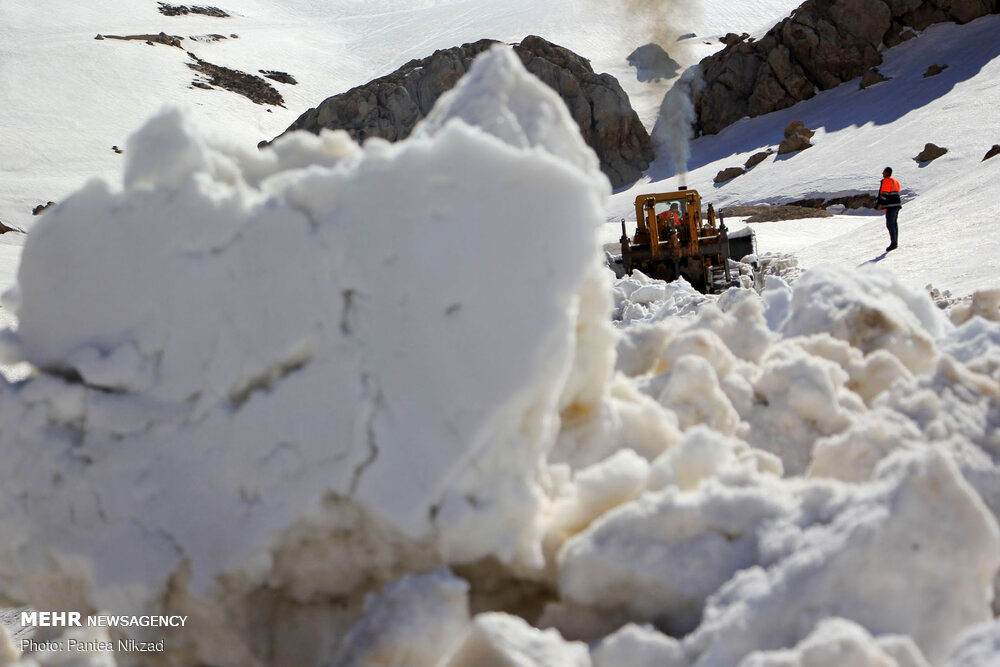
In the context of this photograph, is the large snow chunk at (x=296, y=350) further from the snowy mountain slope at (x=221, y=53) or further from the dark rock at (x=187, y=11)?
the dark rock at (x=187, y=11)

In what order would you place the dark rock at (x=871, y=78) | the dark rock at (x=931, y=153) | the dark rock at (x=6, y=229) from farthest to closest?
the dark rock at (x=871, y=78) < the dark rock at (x=6, y=229) < the dark rock at (x=931, y=153)

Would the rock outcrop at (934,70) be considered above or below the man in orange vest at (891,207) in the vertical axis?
above

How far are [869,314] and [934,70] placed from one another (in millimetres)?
28355

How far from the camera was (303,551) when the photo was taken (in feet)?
6.39

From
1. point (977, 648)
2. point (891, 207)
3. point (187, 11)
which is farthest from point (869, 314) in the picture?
point (187, 11)

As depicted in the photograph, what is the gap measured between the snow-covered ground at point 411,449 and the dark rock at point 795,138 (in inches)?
1073

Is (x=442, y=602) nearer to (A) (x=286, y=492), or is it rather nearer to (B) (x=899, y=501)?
(A) (x=286, y=492)

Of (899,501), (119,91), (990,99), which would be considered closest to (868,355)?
(899,501)

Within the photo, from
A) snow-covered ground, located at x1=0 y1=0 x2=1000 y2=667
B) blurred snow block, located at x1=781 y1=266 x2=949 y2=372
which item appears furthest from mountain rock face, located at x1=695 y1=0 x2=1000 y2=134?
snow-covered ground, located at x1=0 y1=0 x2=1000 y2=667

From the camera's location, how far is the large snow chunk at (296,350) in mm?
1900

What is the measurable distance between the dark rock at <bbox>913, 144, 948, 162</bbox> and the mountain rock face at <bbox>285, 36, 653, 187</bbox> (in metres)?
13.6

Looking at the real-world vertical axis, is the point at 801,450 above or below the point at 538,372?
below

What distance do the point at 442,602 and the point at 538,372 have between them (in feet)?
1.64

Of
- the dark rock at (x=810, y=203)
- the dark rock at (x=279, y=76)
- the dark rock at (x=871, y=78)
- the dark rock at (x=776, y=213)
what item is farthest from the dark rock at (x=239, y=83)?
the dark rock at (x=810, y=203)
